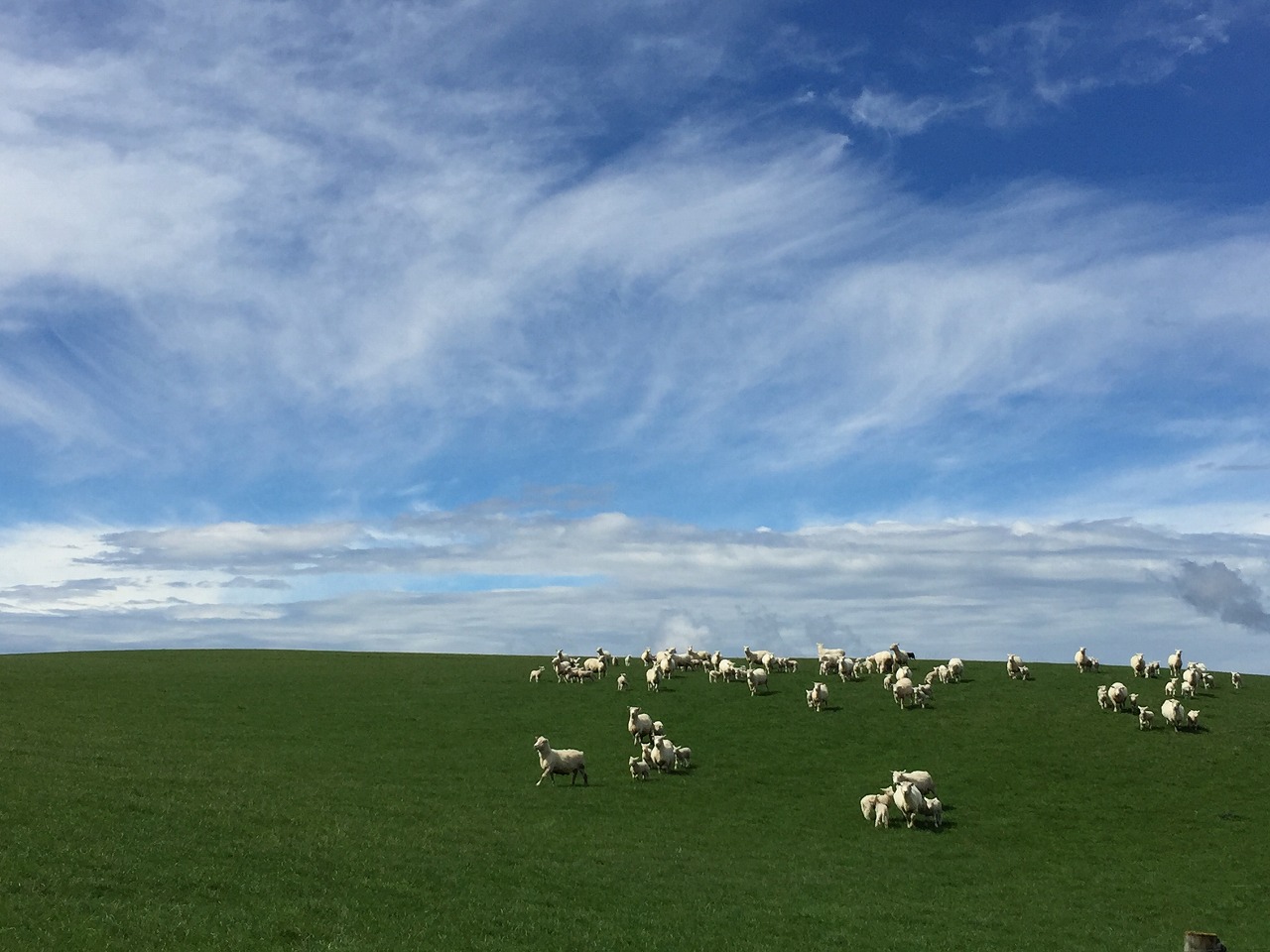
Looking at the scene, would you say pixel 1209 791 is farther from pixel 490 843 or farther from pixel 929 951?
pixel 490 843

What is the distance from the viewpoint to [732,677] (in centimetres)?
5703

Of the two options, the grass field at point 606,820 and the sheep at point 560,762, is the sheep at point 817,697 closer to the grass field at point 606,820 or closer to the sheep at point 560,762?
the grass field at point 606,820

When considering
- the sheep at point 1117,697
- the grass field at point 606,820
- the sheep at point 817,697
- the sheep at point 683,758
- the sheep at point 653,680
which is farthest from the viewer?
the sheep at point 653,680

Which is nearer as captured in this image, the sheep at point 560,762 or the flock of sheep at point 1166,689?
the sheep at point 560,762

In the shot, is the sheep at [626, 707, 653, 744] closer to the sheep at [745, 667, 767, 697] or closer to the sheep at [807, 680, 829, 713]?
the sheep at [807, 680, 829, 713]

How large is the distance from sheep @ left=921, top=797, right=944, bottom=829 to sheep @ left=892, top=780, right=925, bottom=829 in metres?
0.23

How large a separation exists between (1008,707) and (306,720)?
37.1 metres

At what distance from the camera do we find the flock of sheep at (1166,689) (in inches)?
1841

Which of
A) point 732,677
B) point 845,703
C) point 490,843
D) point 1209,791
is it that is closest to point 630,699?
point 732,677

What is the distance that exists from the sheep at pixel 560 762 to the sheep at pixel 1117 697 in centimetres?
2970

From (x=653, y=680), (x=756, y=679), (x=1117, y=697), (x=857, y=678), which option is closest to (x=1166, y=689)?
(x=1117, y=697)

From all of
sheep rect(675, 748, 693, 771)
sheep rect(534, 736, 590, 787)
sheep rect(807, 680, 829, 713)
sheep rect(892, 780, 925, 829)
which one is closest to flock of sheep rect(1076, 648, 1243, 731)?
sheep rect(807, 680, 829, 713)

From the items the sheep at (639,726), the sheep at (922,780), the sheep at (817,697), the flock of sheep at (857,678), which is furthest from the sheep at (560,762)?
the sheep at (817,697)

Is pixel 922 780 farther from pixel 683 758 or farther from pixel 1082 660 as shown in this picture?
pixel 1082 660
